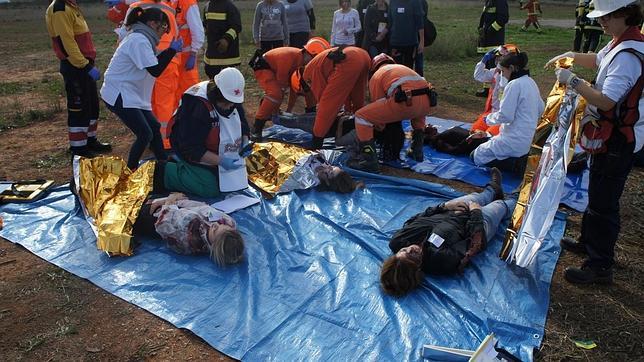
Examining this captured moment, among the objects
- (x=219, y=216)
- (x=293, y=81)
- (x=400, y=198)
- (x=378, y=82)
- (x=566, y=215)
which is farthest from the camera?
(x=293, y=81)

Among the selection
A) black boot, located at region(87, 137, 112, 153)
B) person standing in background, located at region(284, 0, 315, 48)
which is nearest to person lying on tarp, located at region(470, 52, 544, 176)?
person standing in background, located at region(284, 0, 315, 48)

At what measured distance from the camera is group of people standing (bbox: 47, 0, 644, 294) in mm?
3084

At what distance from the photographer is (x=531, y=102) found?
5020mm

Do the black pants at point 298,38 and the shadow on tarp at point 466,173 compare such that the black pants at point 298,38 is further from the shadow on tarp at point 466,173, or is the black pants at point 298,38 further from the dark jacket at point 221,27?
the shadow on tarp at point 466,173

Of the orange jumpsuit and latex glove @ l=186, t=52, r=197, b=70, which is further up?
latex glove @ l=186, t=52, r=197, b=70

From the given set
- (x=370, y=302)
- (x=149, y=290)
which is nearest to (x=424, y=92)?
(x=370, y=302)

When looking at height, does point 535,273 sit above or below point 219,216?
below

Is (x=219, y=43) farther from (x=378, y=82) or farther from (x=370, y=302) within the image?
(x=370, y=302)

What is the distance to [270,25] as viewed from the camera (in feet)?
24.9

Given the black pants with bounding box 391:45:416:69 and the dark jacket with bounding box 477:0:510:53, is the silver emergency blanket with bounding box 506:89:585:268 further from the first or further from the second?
the dark jacket with bounding box 477:0:510:53

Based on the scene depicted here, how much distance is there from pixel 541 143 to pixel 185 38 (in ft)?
13.3

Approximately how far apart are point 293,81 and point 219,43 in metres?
1.05

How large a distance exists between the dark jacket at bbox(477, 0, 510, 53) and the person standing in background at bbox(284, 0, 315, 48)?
2891 millimetres

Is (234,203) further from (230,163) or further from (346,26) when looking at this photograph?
(346,26)
